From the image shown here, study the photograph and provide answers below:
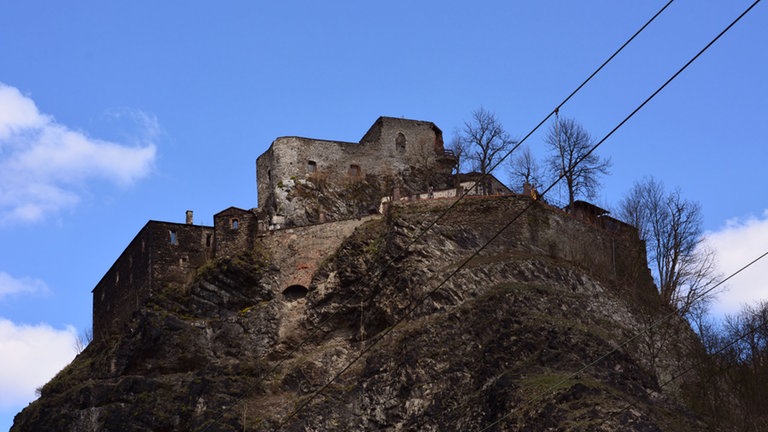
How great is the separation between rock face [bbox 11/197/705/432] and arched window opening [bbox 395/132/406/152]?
10.3 m

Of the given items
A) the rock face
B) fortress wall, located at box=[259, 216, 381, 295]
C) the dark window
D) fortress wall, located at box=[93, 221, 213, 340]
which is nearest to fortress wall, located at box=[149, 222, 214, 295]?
fortress wall, located at box=[93, 221, 213, 340]

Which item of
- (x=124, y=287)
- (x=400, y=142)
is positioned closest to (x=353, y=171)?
(x=400, y=142)

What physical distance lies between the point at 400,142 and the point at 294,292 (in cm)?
1365

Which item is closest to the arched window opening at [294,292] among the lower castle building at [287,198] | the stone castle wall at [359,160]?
the lower castle building at [287,198]

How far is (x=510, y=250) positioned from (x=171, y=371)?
48.6ft

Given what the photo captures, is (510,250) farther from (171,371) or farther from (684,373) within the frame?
(171,371)

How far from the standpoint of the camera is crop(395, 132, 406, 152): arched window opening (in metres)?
65.9

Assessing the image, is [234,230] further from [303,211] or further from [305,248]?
[303,211]

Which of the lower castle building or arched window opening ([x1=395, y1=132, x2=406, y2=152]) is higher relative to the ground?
arched window opening ([x1=395, y1=132, x2=406, y2=152])

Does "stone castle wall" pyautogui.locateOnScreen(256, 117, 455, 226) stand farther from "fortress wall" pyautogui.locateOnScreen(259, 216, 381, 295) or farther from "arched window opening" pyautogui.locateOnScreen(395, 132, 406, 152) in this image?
"fortress wall" pyautogui.locateOnScreen(259, 216, 381, 295)

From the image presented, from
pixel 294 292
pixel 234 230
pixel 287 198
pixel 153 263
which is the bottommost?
pixel 294 292

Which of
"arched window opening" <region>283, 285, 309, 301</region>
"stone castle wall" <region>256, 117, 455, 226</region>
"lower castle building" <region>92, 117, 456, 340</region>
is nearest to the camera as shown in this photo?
"arched window opening" <region>283, 285, 309, 301</region>

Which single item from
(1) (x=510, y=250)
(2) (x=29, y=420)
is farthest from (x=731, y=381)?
(2) (x=29, y=420)

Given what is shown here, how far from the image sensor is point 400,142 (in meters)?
66.1
